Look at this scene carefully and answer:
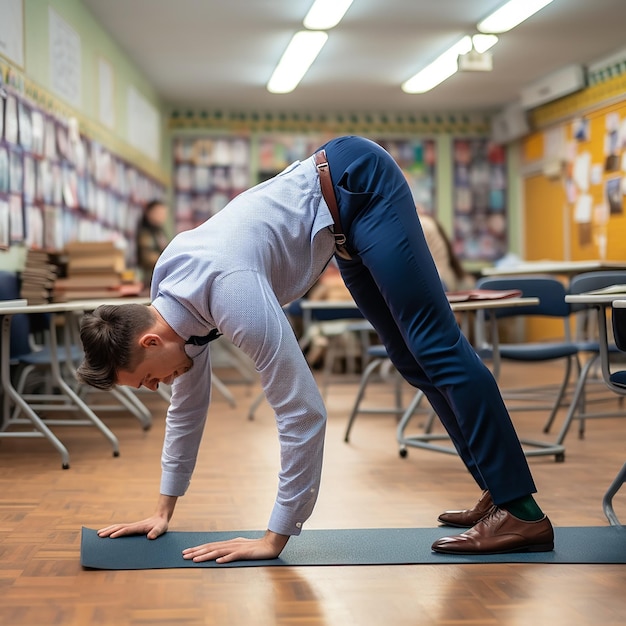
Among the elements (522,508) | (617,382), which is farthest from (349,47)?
(522,508)

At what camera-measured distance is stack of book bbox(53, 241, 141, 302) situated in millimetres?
5145

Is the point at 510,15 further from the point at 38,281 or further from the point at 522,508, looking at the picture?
the point at 522,508

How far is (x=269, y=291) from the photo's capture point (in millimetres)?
1905

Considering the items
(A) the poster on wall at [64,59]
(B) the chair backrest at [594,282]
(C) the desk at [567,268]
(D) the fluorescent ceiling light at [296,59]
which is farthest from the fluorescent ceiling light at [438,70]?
(B) the chair backrest at [594,282]

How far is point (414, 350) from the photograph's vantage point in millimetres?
2088

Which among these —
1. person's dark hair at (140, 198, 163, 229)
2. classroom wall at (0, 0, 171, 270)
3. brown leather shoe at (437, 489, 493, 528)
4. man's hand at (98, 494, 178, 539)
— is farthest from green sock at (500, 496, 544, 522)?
person's dark hair at (140, 198, 163, 229)

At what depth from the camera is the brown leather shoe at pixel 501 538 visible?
2148 millimetres

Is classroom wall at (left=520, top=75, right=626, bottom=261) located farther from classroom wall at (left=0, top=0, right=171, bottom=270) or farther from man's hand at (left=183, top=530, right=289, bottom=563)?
man's hand at (left=183, top=530, right=289, bottom=563)

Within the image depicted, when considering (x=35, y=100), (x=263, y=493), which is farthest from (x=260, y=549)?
(x=35, y=100)

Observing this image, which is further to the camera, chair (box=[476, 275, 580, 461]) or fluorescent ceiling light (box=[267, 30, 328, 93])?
fluorescent ceiling light (box=[267, 30, 328, 93])

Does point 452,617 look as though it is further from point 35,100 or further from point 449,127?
point 449,127

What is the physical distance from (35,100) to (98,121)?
5.60 ft

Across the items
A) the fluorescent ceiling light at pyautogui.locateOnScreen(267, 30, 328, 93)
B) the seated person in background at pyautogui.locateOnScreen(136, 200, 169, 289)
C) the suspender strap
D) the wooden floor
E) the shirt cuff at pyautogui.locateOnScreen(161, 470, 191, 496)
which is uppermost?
the fluorescent ceiling light at pyautogui.locateOnScreen(267, 30, 328, 93)

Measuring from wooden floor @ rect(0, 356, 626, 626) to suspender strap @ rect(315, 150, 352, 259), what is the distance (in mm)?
747
